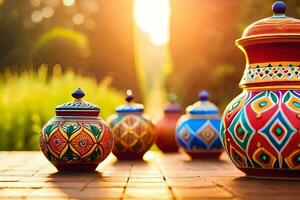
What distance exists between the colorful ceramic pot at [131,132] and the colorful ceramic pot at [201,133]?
398 millimetres

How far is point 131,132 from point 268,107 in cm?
291

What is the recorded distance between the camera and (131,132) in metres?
7.37

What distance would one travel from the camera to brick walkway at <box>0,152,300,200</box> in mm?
3857

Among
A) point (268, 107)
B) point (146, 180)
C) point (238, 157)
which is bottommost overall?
point (146, 180)

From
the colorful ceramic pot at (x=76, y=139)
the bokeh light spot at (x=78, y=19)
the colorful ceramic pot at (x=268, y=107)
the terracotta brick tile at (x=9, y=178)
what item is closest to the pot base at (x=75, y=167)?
the colorful ceramic pot at (x=76, y=139)

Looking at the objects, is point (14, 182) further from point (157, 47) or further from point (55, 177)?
point (157, 47)

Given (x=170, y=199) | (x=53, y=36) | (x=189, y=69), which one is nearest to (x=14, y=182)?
(x=170, y=199)

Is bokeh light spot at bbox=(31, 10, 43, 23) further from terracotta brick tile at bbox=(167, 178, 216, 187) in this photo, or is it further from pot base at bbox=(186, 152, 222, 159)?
terracotta brick tile at bbox=(167, 178, 216, 187)

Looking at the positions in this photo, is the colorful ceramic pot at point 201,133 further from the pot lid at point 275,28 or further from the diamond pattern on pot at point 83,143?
the pot lid at point 275,28

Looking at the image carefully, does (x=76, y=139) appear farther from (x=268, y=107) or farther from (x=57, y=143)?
(x=268, y=107)

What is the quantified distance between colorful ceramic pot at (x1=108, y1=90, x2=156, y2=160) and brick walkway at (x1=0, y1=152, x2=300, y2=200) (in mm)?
964

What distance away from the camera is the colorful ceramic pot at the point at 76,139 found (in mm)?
5457

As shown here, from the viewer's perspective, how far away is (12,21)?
2102cm

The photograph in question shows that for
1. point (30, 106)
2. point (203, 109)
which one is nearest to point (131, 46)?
point (30, 106)
